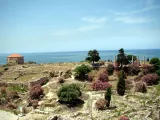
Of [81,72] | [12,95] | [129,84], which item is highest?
[81,72]

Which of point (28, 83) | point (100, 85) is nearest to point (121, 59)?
point (100, 85)

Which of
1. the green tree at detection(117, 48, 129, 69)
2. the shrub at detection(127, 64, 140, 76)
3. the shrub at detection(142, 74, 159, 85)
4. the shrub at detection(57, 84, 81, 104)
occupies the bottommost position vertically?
the shrub at detection(57, 84, 81, 104)

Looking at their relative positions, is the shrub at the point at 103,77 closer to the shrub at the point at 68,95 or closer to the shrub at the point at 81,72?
the shrub at the point at 81,72

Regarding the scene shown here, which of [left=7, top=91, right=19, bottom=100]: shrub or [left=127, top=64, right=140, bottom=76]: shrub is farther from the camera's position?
[left=127, top=64, right=140, bottom=76]: shrub

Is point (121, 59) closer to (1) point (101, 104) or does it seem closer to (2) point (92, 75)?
(2) point (92, 75)

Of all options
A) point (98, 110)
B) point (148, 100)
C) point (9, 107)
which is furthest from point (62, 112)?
point (148, 100)

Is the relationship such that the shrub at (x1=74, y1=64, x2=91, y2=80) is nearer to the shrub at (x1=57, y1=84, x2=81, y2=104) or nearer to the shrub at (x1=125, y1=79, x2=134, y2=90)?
the shrub at (x1=125, y1=79, x2=134, y2=90)

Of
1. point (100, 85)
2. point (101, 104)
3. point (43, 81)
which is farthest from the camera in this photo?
point (43, 81)

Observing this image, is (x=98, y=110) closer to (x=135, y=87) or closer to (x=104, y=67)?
(x=135, y=87)

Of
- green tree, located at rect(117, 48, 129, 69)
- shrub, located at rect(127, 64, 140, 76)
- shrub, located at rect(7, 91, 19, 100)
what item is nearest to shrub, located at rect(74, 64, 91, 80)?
green tree, located at rect(117, 48, 129, 69)

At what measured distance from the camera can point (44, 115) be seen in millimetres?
29156

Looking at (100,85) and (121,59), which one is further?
(121,59)

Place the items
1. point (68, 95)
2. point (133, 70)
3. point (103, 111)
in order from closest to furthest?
point (103, 111), point (68, 95), point (133, 70)

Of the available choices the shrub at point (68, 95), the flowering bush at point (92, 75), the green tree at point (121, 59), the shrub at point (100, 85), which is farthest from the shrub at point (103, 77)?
the shrub at point (68, 95)
